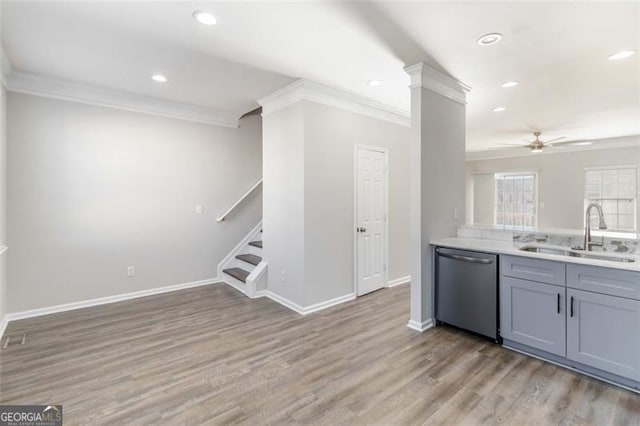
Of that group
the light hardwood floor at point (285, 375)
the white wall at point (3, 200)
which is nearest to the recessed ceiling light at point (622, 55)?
the light hardwood floor at point (285, 375)

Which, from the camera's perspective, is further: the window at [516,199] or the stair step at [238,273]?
the window at [516,199]

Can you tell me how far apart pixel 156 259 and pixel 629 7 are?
5.48 meters

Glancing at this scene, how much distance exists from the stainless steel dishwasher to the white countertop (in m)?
0.06

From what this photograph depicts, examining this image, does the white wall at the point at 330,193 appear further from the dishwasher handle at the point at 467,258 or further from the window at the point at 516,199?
the window at the point at 516,199

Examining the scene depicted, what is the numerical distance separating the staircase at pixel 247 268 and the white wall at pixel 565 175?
7227mm

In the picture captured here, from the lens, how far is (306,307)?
3617 mm

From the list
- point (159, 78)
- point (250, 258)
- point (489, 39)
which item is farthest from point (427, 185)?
point (159, 78)

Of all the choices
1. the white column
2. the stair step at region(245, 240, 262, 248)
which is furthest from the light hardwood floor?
the stair step at region(245, 240, 262, 248)

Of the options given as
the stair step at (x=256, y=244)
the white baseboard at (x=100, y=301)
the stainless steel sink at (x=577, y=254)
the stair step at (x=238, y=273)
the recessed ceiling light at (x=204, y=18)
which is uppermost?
the recessed ceiling light at (x=204, y=18)

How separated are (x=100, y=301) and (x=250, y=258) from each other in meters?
2.02

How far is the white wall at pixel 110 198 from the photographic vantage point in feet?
11.4

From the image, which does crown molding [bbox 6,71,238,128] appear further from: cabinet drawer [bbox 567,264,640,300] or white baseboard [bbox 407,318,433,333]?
cabinet drawer [bbox 567,264,640,300]

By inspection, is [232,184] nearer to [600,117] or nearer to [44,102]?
[44,102]
